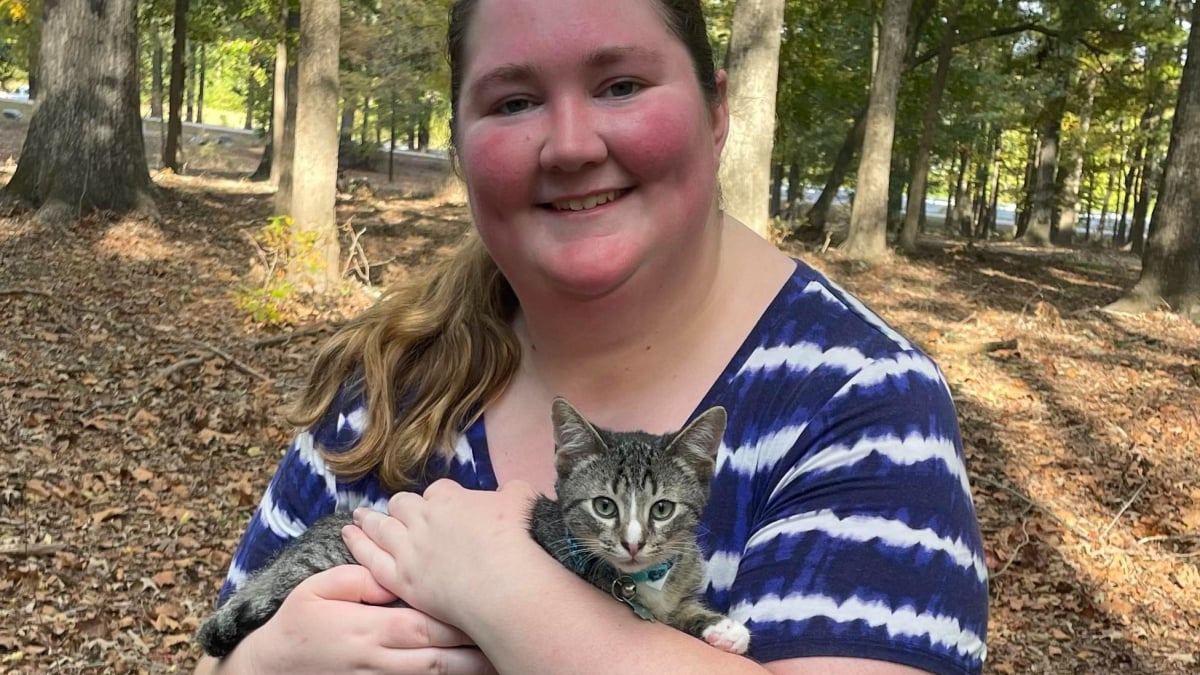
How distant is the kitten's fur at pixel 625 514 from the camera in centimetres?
220

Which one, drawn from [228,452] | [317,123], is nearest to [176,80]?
[317,123]

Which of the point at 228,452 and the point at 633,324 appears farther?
the point at 228,452

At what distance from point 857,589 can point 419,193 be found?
33.1m

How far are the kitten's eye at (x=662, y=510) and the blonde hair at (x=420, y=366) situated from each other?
21.3 inches

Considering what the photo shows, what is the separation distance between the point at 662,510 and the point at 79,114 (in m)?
15.6

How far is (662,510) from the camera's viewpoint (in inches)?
94.1

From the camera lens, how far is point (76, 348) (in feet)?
31.3

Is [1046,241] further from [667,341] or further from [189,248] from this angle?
[667,341]

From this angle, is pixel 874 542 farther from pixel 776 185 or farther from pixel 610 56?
pixel 776 185

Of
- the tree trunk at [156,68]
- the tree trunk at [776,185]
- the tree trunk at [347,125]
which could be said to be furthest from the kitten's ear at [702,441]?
the tree trunk at [156,68]

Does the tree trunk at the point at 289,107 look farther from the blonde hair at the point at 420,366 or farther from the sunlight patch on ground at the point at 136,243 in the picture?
the blonde hair at the point at 420,366

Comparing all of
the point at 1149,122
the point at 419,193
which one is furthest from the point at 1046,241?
the point at 419,193

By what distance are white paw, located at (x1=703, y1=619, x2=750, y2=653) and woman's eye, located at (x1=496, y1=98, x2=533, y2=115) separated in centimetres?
125

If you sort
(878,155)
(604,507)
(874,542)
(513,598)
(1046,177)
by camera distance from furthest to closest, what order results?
(1046,177), (878,155), (604,507), (513,598), (874,542)
